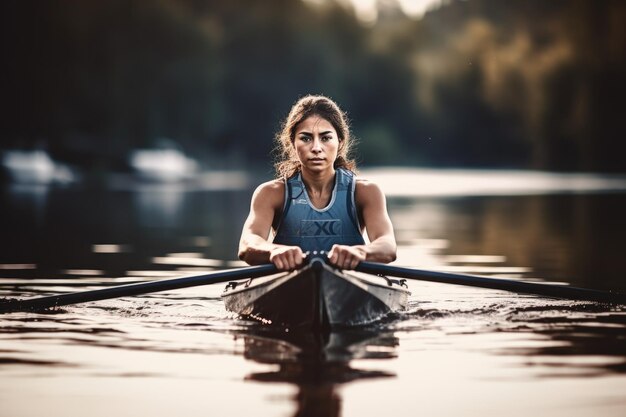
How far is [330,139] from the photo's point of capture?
7.97m

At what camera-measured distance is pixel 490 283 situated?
24.7 feet

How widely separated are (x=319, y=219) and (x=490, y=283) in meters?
1.23

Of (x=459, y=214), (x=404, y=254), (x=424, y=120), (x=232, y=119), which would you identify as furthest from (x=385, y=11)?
(x=404, y=254)

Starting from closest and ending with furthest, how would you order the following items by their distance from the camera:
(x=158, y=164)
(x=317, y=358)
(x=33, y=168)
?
1. (x=317, y=358)
2. (x=33, y=168)
3. (x=158, y=164)

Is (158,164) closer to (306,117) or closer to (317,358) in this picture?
(306,117)

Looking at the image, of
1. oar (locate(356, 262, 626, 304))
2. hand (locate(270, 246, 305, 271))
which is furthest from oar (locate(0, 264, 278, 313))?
oar (locate(356, 262, 626, 304))

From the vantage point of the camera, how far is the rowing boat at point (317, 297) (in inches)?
270

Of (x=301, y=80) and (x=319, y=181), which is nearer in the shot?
(x=319, y=181)

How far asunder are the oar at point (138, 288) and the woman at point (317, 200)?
0.43 meters

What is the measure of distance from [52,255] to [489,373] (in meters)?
8.52

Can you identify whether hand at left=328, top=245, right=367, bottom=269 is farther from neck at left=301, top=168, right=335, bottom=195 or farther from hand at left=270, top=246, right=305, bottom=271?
neck at left=301, top=168, right=335, bottom=195

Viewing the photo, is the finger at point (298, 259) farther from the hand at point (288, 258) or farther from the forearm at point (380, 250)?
the forearm at point (380, 250)

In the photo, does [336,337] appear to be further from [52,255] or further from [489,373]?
[52,255]

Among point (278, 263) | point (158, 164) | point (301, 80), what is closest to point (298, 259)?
point (278, 263)
